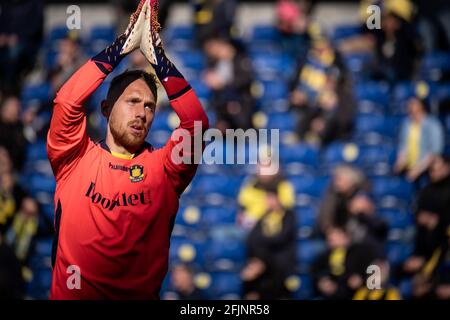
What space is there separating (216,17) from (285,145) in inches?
42.8

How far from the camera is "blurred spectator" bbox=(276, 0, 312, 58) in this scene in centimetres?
747

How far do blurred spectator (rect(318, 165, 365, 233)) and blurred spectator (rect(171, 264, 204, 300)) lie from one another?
1.02m

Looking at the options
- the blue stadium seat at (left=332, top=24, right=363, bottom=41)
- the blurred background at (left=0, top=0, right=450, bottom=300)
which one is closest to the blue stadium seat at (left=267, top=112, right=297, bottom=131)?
the blurred background at (left=0, top=0, right=450, bottom=300)

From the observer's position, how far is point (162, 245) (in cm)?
362

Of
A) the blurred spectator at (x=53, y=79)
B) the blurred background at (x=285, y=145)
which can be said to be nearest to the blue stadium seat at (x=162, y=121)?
the blurred background at (x=285, y=145)

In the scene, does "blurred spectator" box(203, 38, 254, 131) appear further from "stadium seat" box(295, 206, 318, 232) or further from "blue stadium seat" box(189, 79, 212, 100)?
"stadium seat" box(295, 206, 318, 232)

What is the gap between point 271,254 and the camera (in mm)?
6141

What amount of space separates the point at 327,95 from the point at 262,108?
0.50 m

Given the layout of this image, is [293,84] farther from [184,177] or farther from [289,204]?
[184,177]

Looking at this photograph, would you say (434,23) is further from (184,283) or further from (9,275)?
(9,275)

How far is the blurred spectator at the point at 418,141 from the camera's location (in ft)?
22.0

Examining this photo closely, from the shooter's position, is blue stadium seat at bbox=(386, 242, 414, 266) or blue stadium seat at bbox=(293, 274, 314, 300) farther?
blue stadium seat at bbox=(386, 242, 414, 266)
